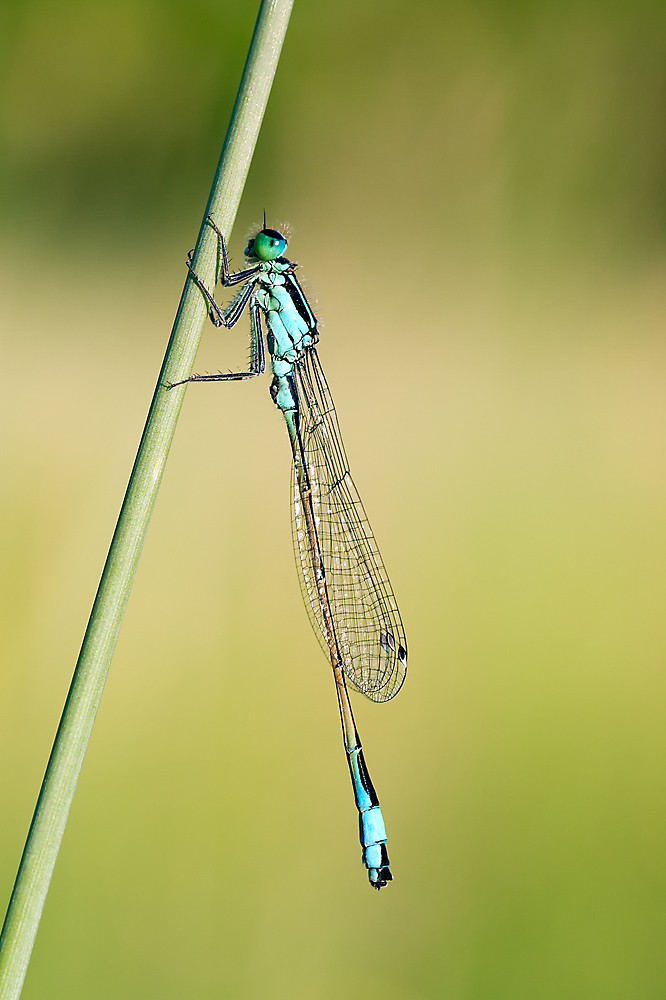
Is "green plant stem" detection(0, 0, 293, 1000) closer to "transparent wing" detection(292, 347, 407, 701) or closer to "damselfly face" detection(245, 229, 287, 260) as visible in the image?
"damselfly face" detection(245, 229, 287, 260)

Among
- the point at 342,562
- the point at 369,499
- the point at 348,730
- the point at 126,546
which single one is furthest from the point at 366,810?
the point at 369,499

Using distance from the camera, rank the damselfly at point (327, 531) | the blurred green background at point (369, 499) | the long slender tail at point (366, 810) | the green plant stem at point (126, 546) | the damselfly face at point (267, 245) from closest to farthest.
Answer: the green plant stem at point (126, 546) < the long slender tail at point (366, 810) < the damselfly face at point (267, 245) < the damselfly at point (327, 531) < the blurred green background at point (369, 499)

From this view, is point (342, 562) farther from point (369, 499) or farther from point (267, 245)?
point (369, 499)

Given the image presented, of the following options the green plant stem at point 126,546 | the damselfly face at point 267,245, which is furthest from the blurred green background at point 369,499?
the green plant stem at point 126,546

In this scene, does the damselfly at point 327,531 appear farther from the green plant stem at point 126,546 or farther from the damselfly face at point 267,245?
the green plant stem at point 126,546

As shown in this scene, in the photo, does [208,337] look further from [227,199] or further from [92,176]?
[227,199]

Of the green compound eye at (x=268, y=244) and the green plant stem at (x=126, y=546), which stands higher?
the green compound eye at (x=268, y=244)
